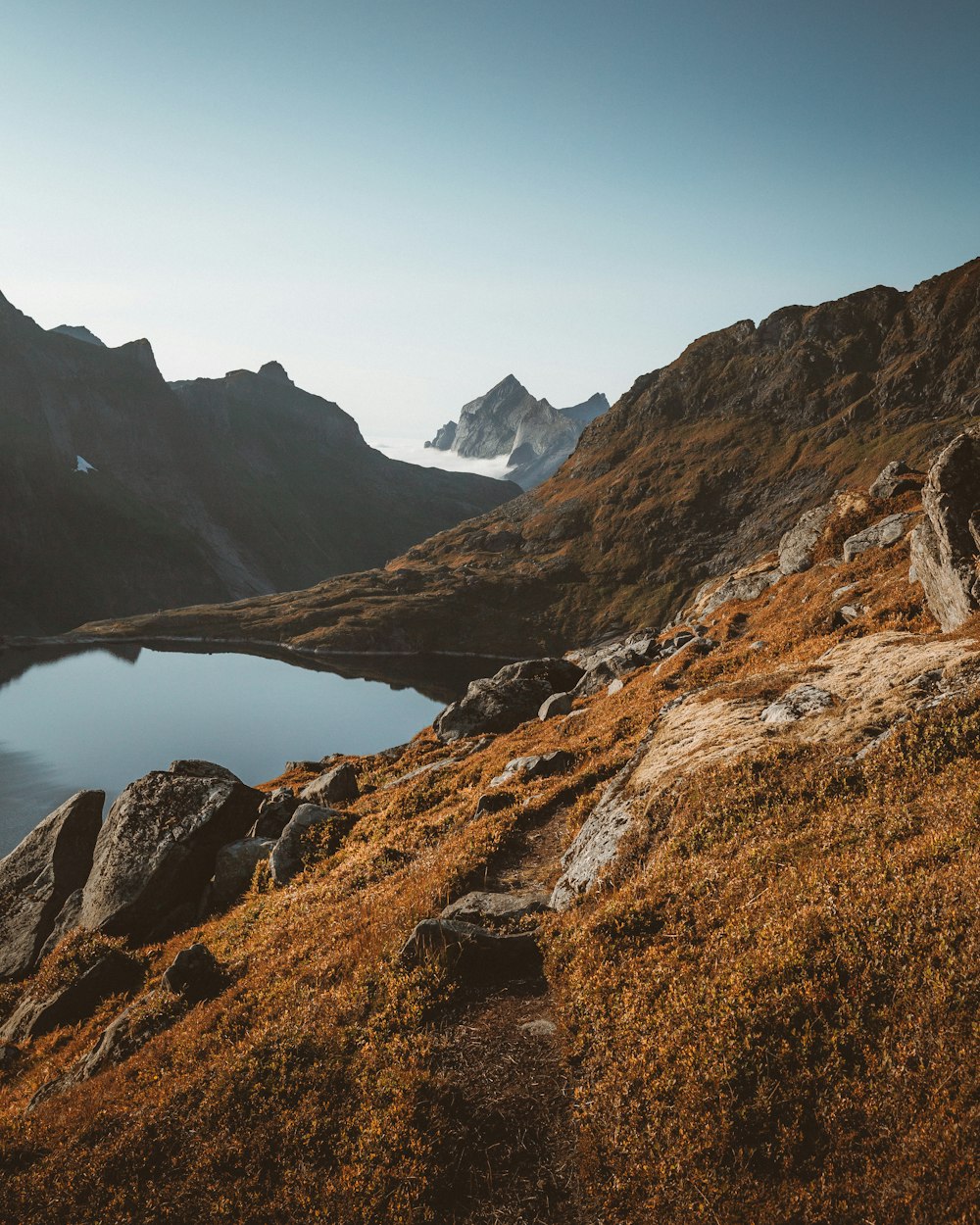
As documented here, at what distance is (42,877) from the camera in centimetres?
2931

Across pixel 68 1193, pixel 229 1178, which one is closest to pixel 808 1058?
pixel 229 1178

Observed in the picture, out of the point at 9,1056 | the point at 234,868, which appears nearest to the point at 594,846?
the point at 234,868

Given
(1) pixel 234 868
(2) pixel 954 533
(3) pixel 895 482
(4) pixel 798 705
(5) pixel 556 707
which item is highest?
(3) pixel 895 482

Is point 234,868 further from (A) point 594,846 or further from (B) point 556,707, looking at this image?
(B) point 556,707

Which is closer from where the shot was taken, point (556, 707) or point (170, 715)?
point (556, 707)

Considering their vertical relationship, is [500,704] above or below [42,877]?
below

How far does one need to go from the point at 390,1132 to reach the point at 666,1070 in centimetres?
448

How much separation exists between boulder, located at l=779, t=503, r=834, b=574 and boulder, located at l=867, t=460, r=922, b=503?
376 centimetres

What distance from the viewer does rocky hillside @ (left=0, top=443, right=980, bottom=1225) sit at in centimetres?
872

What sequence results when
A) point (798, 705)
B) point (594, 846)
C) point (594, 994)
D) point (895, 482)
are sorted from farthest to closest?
1. point (895, 482)
2. point (798, 705)
3. point (594, 846)
4. point (594, 994)

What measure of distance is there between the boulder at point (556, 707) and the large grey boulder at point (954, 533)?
2135 centimetres

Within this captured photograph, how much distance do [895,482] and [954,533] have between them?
99.5 ft

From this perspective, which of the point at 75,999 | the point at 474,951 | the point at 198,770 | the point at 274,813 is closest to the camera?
the point at 474,951

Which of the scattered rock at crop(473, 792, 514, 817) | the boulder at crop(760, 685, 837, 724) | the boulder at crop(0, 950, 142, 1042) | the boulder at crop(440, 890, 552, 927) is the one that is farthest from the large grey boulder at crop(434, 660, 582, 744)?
the boulder at crop(440, 890, 552, 927)
